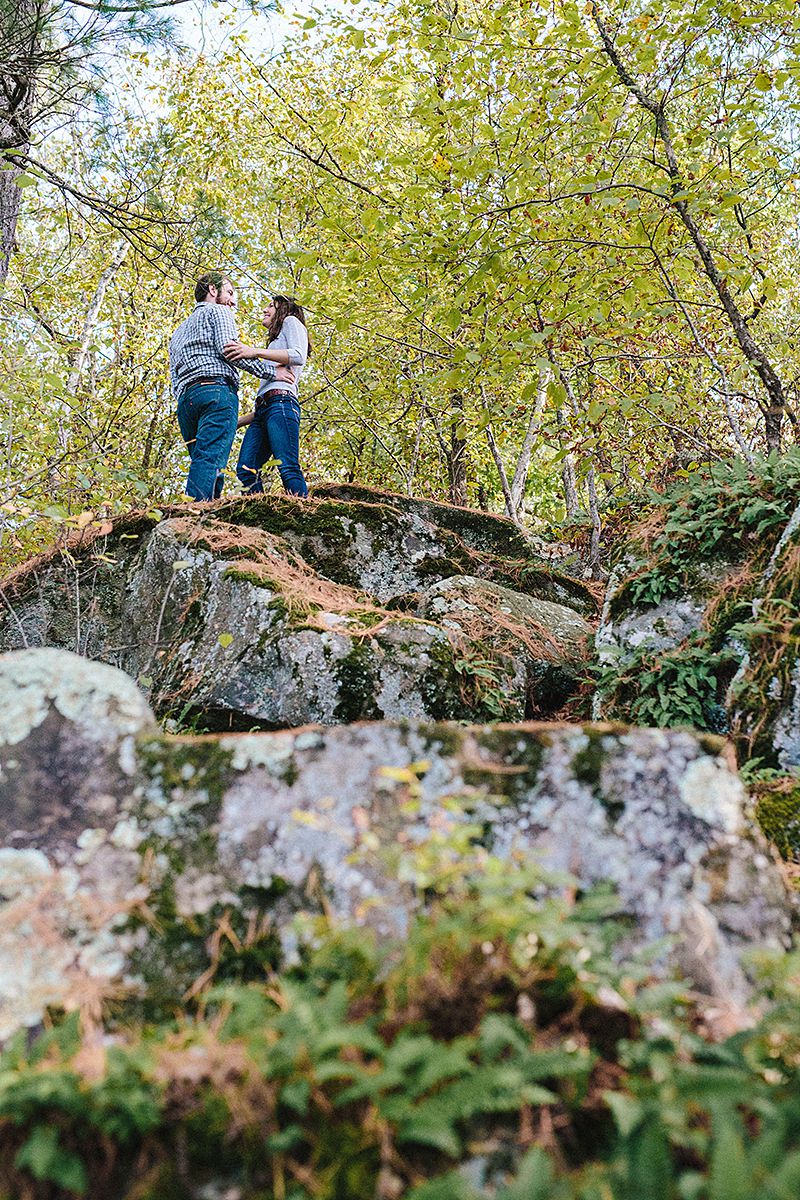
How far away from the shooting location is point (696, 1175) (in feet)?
5.32

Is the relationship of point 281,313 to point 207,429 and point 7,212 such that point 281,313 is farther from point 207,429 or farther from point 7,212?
point 7,212

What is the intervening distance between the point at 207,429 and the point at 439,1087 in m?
7.61

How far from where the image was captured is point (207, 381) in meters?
8.56

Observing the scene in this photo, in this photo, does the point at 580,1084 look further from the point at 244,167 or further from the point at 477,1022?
the point at 244,167

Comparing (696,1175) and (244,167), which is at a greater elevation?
(244,167)

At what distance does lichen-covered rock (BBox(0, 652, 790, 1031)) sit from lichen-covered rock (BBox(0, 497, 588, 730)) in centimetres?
270

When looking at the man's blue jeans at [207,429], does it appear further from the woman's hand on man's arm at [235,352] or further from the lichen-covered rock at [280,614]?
Answer: the lichen-covered rock at [280,614]

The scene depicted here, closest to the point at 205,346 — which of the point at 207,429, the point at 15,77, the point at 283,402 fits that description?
the point at 207,429

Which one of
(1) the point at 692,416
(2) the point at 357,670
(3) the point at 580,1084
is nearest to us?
(3) the point at 580,1084

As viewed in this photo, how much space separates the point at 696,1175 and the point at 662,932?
0.87 meters

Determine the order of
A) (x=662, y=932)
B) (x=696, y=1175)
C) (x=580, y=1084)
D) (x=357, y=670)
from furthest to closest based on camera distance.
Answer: (x=357, y=670)
(x=662, y=932)
(x=580, y=1084)
(x=696, y=1175)

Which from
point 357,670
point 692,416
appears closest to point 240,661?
point 357,670

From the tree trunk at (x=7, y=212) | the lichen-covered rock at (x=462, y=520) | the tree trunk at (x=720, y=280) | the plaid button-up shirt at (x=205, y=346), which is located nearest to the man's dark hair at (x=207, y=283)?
the plaid button-up shirt at (x=205, y=346)

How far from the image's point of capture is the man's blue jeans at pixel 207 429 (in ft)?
28.0
